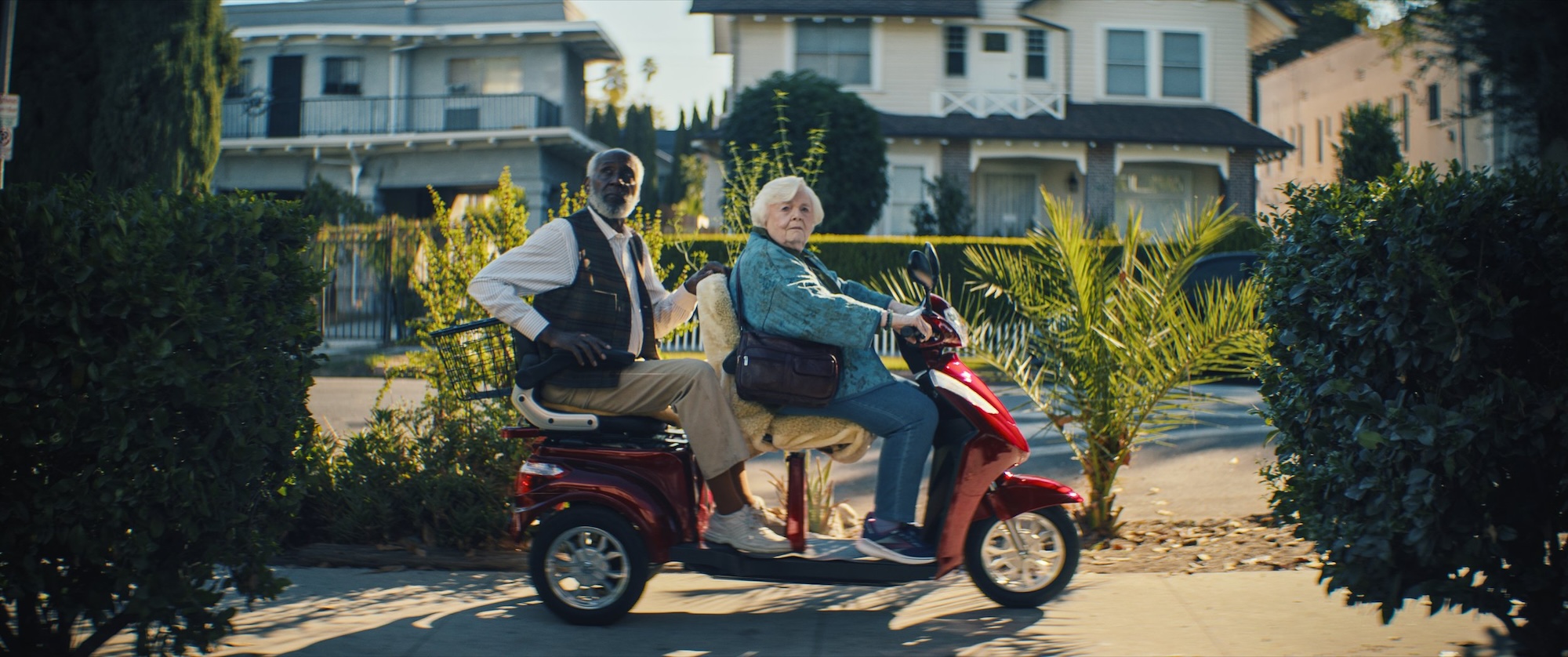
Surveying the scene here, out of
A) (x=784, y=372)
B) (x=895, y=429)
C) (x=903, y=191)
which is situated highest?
(x=903, y=191)

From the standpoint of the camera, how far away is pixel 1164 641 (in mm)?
4672

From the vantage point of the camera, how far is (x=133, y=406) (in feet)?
12.6

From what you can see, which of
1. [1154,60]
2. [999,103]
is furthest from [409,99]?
[1154,60]

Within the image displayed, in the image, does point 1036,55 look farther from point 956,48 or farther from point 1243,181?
point 1243,181

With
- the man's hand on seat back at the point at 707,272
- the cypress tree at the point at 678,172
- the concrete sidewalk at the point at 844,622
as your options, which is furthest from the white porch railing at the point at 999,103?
the man's hand on seat back at the point at 707,272

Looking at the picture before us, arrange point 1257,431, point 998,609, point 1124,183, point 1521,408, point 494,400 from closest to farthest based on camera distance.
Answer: point 1521,408
point 998,609
point 494,400
point 1257,431
point 1124,183

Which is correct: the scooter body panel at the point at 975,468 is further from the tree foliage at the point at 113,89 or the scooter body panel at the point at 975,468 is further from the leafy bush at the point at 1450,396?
the tree foliage at the point at 113,89

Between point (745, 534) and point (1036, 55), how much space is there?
24.6 metres

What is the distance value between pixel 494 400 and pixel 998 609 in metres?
2.83

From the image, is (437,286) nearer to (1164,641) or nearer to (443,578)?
(443,578)

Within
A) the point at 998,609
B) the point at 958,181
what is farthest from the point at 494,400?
the point at 958,181

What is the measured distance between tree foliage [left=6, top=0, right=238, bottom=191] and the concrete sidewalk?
451 inches

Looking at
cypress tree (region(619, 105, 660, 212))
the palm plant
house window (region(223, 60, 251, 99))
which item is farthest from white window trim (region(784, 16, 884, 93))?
the palm plant

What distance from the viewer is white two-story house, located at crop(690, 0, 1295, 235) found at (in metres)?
26.7
